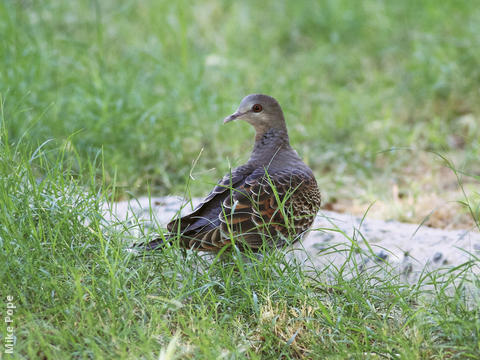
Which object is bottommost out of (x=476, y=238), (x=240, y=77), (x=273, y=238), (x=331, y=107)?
(x=476, y=238)

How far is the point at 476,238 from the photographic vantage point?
3.64 metres

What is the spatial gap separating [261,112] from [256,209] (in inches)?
35.5

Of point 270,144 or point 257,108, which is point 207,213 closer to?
point 270,144

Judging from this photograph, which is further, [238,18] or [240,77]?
[238,18]

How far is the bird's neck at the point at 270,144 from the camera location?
3654mm

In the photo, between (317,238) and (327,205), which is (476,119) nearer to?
(327,205)

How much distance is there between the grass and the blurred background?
0.02 metres

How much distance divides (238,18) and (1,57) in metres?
3.43

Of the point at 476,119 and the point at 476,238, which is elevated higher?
the point at 476,119

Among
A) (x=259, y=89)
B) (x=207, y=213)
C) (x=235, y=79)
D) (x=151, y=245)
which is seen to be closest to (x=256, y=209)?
(x=207, y=213)

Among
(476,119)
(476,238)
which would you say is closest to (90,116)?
(476,238)

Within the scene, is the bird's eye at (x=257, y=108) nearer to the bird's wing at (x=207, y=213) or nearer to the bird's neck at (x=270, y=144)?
the bird's neck at (x=270, y=144)

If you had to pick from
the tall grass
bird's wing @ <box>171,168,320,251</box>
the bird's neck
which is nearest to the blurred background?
the tall grass

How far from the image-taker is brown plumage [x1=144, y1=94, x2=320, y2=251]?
2.96 m
